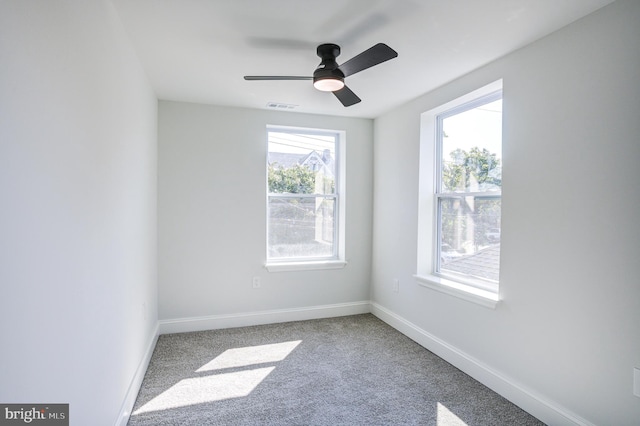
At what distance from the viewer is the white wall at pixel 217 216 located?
139 inches

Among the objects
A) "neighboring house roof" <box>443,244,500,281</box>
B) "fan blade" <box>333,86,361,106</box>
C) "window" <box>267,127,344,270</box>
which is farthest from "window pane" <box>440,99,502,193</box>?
"window" <box>267,127,344,270</box>

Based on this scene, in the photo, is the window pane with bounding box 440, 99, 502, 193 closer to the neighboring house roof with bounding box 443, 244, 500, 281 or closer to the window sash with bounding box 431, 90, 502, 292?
the window sash with bounding box 431, 90, 502, 292

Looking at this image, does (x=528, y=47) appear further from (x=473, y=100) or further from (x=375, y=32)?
(x=375, y=32)

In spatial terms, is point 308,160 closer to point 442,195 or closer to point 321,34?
point 442,195

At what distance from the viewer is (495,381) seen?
2.49m

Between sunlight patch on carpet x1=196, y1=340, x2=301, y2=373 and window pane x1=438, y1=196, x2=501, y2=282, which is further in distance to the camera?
sunlight patch on carpet x1=196, y1=340, x2=301, y2=373

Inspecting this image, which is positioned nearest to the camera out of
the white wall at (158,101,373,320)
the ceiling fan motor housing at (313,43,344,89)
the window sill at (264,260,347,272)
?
the ceiling fan motor housing at (313,43,344,89)

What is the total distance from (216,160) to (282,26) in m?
1.92

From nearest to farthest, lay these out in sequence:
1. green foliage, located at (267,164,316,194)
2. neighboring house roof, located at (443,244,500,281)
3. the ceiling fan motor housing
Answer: the ceiling fan motor housing, neighboring house roof, located at (443,244,500,281), green foliage, located at (267,164,316,194)

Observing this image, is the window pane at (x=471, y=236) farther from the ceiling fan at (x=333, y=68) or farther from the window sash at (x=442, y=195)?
the ceiling fan at (x=333, y=68)

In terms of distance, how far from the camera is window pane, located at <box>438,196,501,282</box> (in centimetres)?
270

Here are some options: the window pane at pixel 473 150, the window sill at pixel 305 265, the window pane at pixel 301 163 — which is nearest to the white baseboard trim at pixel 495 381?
the window sill at pixel 305 265

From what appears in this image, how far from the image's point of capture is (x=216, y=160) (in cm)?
367

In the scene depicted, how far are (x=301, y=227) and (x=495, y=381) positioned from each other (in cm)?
246
